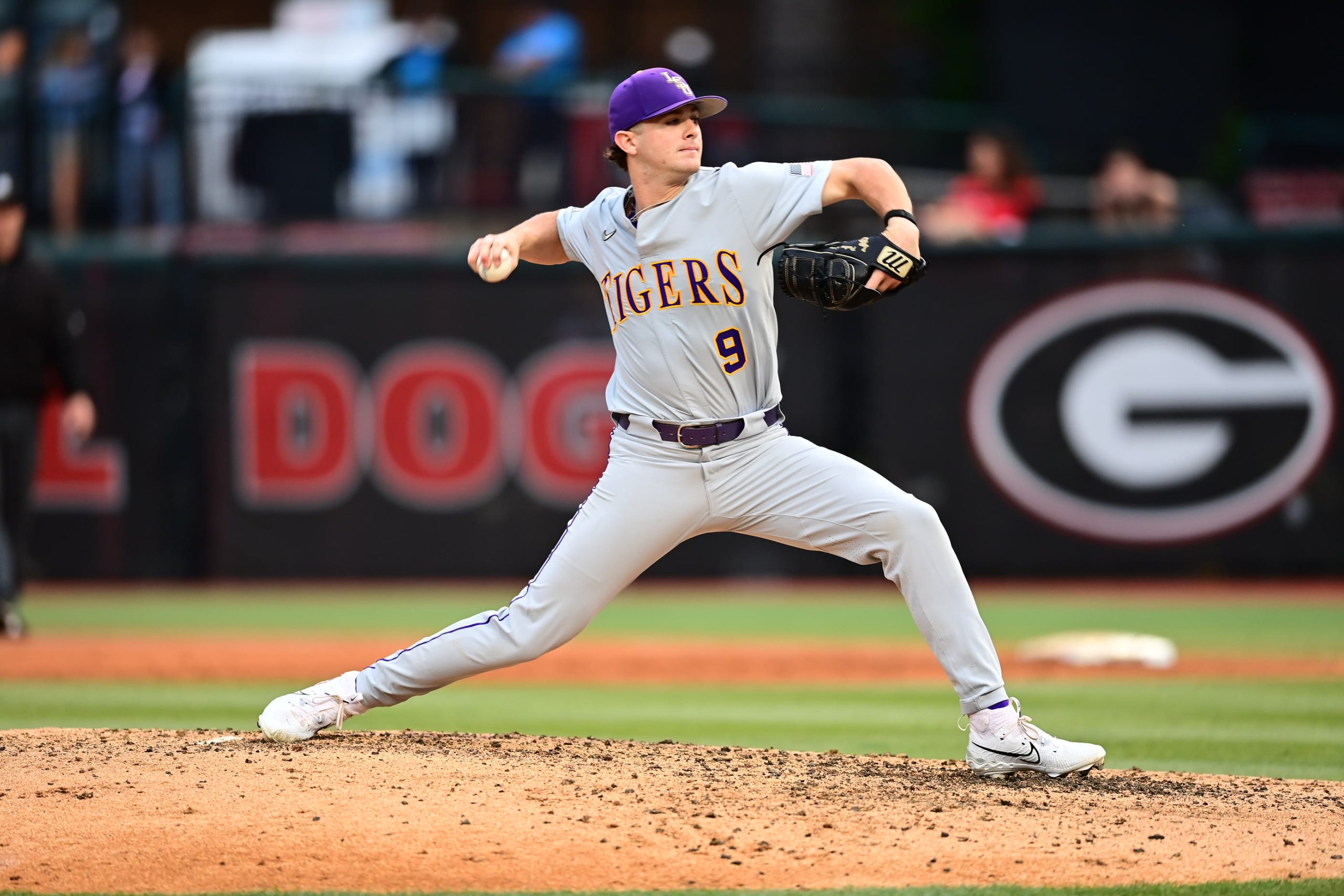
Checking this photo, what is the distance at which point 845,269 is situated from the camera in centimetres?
459

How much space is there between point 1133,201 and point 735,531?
8.64 meters

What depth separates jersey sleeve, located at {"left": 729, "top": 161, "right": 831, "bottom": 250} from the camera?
481 centimetres

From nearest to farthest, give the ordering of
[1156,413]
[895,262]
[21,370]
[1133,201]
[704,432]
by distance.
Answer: [895,262], [704,432], [21,370], [1156,413], [1133,201]

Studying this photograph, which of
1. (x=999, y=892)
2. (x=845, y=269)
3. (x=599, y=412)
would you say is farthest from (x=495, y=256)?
(x=599, y=412)

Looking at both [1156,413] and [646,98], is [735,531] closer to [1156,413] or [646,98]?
[646,98]

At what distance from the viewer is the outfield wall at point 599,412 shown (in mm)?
12180

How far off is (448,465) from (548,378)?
987 millimetres

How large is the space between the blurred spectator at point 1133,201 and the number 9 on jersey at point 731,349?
27.1 feet

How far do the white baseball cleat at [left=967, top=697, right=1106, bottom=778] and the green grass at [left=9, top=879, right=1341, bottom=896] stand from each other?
3.00 ft

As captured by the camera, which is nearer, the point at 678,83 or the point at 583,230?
the point at 678,83

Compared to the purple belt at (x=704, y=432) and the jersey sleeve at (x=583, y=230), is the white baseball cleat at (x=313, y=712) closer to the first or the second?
the purple belt at (x=704, y=432)

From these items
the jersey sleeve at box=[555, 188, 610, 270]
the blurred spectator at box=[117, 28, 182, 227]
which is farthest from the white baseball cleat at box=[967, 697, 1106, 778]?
the blurred spectator at box=[117, 28, 182, 227]

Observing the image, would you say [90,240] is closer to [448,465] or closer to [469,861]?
[448,465]

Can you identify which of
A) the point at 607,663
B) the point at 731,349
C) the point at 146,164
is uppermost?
the point at 146,164
